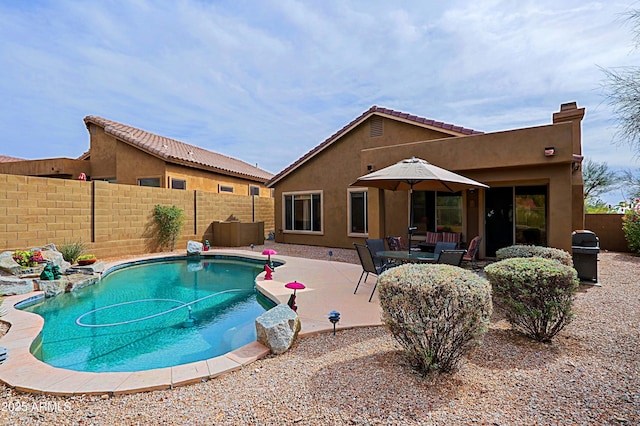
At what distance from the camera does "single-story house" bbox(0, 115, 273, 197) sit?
703 inches

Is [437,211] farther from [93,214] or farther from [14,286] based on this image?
[93,214]

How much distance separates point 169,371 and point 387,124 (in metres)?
13.2

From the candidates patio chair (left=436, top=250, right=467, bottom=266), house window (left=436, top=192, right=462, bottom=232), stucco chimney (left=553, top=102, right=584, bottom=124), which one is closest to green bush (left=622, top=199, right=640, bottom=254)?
stucco chimney (left=553, top=102, right=584, bottom=124)

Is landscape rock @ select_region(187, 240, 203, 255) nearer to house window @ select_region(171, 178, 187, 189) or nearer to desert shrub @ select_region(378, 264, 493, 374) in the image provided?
house window @ select_region(171, 178, 187, 189)

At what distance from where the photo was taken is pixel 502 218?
11633 mm

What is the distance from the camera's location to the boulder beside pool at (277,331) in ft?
14.7


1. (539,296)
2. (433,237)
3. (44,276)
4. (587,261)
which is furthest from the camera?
(433,237)

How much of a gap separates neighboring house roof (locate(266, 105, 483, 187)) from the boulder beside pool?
10700 mm

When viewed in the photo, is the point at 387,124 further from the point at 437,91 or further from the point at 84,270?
the point at 84,270

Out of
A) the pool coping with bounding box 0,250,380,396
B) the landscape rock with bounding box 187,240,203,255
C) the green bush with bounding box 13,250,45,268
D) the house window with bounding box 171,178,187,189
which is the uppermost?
the house window with bounding box 171,178,187,189

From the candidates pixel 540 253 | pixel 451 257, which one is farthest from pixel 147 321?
pixel 540 253

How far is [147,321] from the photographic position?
6.80m

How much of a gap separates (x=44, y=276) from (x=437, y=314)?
985cm

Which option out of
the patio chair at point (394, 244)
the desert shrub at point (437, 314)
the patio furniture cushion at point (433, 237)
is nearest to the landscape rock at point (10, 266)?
the desert shrub at point (437, 314)
